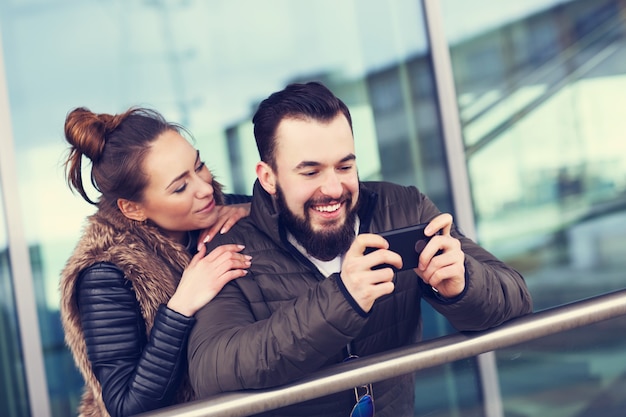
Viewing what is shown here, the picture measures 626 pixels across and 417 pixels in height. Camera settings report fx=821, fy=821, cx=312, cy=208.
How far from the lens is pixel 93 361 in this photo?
192cm

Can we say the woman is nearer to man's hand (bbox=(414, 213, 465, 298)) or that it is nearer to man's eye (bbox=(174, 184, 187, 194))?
man's eye (bbox=(174, 184, 187, 194))

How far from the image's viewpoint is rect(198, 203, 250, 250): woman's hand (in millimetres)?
2166

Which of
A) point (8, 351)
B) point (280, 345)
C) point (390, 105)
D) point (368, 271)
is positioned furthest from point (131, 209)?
point (390, 105)

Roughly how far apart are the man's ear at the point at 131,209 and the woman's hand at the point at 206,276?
24 cm

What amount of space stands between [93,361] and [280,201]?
60 cm

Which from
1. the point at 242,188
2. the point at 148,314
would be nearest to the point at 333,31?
the point at 242,188

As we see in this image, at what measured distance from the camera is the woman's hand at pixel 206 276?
1877 mm

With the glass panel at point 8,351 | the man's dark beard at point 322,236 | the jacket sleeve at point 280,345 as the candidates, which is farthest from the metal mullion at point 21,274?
the jacket sleeve at point 280,345

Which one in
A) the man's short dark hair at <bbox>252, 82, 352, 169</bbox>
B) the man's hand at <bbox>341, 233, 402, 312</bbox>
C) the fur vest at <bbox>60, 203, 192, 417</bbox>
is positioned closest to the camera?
the man's hand at <bbox>341, 233, 402, 312</bbox>

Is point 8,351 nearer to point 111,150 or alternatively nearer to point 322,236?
point 111,150

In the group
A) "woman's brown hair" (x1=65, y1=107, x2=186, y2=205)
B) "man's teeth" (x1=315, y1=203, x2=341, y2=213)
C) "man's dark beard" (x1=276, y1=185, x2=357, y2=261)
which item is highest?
"woman's brown hair" (x1=65, y1=107, x2=186, y2=205)

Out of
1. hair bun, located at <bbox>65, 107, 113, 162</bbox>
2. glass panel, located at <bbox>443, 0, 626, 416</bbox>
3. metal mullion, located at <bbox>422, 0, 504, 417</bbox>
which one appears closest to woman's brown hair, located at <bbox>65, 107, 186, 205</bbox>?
hair bun, located at <bbox>65, 107, 113, 162</bbox>

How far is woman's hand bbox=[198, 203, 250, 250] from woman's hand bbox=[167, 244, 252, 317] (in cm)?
14

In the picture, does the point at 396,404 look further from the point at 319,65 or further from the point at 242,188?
the point at 319,65
